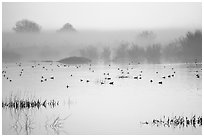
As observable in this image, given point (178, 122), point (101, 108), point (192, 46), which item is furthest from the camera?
point (192, 46)

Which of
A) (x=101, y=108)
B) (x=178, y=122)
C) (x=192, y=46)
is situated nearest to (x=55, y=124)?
(x=101, y=108)

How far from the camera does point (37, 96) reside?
15070 mm

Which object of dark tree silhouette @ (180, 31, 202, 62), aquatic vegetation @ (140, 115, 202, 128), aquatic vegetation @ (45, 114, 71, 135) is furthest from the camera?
dark tree silhouette @ (180, 31, 202, 62)

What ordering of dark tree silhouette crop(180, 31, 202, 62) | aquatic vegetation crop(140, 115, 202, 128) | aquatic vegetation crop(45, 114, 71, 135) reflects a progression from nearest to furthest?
aquatic vegetation crop(140, 115, 202, 128)
aquatic vegetation crop(45, 114, 71, 135)
dark tree silhouette crop(180, 31, 202, 62)

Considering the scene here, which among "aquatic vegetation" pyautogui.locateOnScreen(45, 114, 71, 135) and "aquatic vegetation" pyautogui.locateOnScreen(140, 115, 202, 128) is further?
"aquatic vegetation" pyautogui.locateOnScreen(45, 114, 71, 135)

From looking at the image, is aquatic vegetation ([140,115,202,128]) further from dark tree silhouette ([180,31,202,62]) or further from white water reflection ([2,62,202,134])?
dark tree silhouette ([180,31,202,62])

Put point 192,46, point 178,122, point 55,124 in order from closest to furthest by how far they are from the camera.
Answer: point 178,122 → point 55,124 → point 192,46

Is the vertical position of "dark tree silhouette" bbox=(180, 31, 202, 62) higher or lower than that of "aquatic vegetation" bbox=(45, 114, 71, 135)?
higher

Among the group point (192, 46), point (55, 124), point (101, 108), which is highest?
point (192, 46)

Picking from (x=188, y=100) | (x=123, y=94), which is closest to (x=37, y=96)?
(x=123, y=94)

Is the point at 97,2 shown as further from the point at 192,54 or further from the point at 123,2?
A: the point at 192,54

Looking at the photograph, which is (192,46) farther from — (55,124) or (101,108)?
(55,124)

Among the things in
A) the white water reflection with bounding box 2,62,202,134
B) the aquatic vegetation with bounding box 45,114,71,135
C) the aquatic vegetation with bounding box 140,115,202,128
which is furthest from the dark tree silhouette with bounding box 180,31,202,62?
the aquatic vegetation with bounding box 45,114,71,135

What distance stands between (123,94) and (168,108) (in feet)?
12.5
